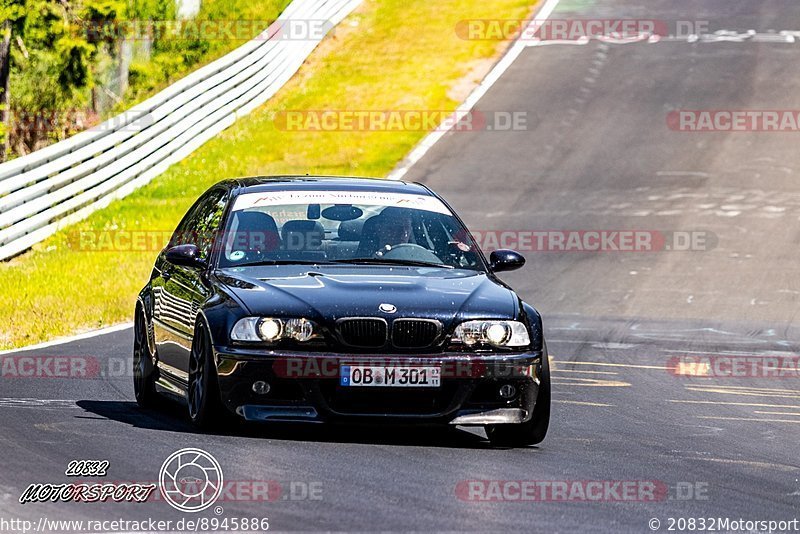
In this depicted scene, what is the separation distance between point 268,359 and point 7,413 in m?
1.91

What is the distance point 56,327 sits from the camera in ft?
46.2

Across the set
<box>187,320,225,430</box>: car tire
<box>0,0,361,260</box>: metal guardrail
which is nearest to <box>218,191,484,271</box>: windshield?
<box>187,320,225,430</box>: car tire

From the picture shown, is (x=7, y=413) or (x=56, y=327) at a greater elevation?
(x=7, y=413)

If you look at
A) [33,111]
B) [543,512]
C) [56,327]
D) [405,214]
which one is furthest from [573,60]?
[543,512]

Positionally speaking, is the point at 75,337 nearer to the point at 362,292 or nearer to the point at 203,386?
the point at 203,386

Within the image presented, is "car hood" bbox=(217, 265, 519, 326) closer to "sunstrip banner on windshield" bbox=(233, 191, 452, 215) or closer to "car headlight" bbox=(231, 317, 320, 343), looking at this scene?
"car headlight" bbox=(231, 317, 320, 343)

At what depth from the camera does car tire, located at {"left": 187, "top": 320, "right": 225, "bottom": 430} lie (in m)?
8.17

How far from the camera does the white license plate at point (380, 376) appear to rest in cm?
800

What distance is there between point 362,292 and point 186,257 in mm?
1356

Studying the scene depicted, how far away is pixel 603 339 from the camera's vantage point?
14.5 meters

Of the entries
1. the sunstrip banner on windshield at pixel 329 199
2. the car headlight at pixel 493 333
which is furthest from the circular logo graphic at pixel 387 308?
the sunstrip banner on windshield at pixel 329 199

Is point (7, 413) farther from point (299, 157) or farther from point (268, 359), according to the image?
point (299, 157)

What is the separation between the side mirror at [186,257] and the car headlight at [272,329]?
1.11m

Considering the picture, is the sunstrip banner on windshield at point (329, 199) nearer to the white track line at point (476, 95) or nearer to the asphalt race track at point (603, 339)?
the asphalt race track at point (603, 339)
